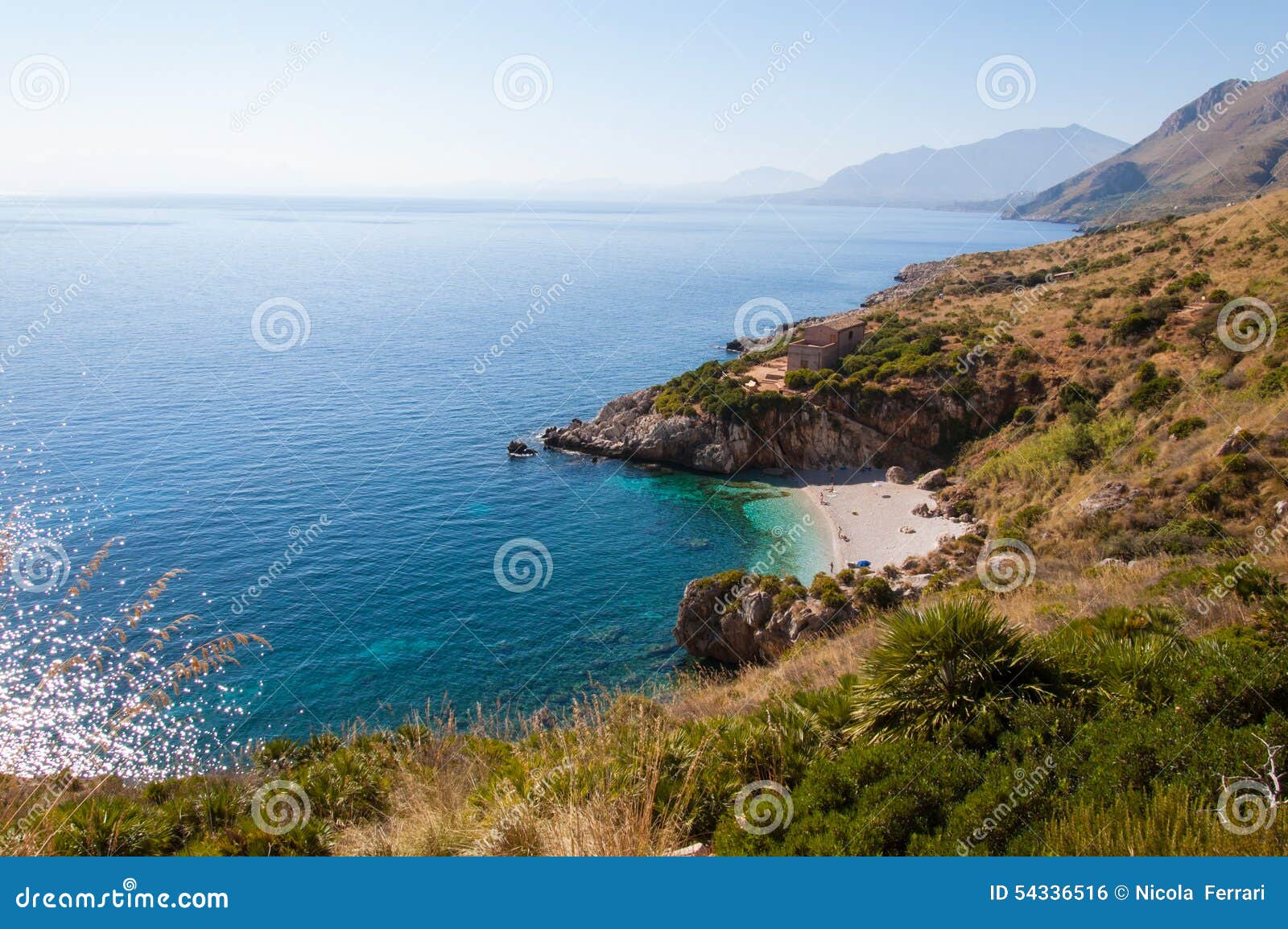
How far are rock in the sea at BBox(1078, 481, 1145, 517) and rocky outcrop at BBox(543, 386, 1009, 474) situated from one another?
17.2 meters

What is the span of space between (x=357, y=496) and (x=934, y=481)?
2962cm

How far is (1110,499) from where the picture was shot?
24.8 metres

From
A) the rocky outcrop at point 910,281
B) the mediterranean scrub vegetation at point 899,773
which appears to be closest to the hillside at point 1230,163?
the rocky outcrop at point 910,281

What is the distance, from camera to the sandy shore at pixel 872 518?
3288 centimetres

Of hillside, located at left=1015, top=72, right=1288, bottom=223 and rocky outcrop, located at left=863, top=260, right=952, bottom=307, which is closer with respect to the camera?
rocky outcrop, located at left=863, top=260, right=952, bottom=307

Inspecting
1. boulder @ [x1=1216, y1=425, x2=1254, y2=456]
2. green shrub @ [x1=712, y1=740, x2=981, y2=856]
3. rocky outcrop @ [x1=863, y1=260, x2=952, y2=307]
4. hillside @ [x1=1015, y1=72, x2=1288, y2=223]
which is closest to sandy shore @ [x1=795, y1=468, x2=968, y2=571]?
boulder @ [x1=1216, y1=425, x2=1254, y2=456]

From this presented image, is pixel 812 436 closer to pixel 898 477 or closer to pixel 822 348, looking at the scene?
pixel 898 477

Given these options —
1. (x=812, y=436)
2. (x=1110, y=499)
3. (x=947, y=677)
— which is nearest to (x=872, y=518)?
(x=812, y=436)

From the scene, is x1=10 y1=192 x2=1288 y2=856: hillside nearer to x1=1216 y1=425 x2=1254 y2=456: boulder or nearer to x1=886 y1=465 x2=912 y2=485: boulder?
x1=1216 y1=425 x2=1254 y2=456: boulder

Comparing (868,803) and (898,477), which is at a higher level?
(868,803)

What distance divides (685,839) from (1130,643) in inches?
205

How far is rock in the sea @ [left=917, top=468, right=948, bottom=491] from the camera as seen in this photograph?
130ft

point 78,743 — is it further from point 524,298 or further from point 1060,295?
point 524,298

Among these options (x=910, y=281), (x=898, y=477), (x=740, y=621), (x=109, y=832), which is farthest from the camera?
(x=910, y=281)
